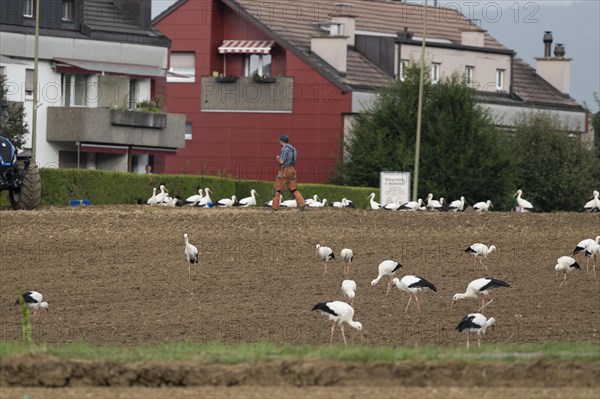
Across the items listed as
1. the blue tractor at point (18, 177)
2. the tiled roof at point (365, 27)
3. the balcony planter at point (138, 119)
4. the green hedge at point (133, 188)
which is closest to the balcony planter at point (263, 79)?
the tiled roof at point (365, 27)

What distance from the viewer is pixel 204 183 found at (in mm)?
61375

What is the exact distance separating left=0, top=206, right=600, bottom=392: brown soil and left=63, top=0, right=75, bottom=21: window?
34843 mm

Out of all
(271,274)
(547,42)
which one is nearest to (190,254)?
(271,274)

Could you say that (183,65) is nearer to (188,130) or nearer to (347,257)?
(188,130)

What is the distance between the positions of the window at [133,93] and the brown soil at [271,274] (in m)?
37.4

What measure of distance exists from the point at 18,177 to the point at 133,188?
17743mm

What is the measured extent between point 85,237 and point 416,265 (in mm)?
7289

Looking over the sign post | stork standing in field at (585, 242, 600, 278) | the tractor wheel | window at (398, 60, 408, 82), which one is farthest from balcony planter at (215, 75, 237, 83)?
stork standing in field at (585, 242, 600, 278)

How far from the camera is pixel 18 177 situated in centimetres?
3866

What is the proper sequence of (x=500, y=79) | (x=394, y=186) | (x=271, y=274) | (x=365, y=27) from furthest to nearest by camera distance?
(x=500, y=79)
(x=365, y=27)
(x=394, y=186)
(x=271, y=274)

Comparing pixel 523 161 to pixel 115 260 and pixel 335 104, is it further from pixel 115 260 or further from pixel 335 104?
Result: pixel 115 260

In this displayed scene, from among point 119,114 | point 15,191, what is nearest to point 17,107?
point 119,114

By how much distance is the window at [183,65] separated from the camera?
3374 inches

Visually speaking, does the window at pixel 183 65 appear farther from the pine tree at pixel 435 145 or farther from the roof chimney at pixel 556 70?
the roof chimney at pixel 556 70
